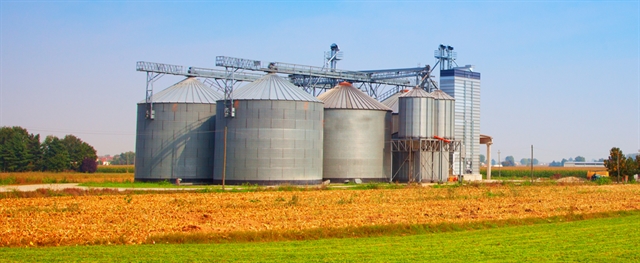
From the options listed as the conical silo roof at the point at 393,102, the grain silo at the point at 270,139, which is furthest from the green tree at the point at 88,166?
the grain silo at the point at 270,139

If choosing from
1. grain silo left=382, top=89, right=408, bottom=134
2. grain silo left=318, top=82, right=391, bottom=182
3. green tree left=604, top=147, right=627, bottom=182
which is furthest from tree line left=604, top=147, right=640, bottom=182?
grain silo left=318, top=82, right=391, bottom=182

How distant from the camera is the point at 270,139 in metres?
69.0

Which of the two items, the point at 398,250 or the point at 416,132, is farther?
the point at 416,132

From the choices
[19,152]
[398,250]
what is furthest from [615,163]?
[19,152]

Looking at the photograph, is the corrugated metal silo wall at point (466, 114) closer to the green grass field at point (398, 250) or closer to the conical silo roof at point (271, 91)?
the conical silo roof at point (271, 91)

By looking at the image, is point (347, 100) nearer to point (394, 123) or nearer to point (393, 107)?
point (394, 123)

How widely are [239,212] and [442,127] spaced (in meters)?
46.6

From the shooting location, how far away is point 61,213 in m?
35.1

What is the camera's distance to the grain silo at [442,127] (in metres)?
79.2

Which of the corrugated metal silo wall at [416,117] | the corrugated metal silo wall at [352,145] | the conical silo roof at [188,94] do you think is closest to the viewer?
the conical silo roof at [188,94]

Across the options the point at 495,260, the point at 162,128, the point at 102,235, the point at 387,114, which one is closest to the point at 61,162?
the point at 162,128

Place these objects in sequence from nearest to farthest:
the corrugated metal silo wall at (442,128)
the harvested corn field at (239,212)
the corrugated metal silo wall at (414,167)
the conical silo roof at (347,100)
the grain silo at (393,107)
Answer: the harvested corn field at (239,212) → the conical silo roof at (347,100) → the corrugated metal silo wall at (414,167) → the corrugated metal silo wall at (442,128) → the grain silo at (393,107)

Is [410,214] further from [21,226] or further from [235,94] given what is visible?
[235,94]

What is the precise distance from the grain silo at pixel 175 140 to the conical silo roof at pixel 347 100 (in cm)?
1321
